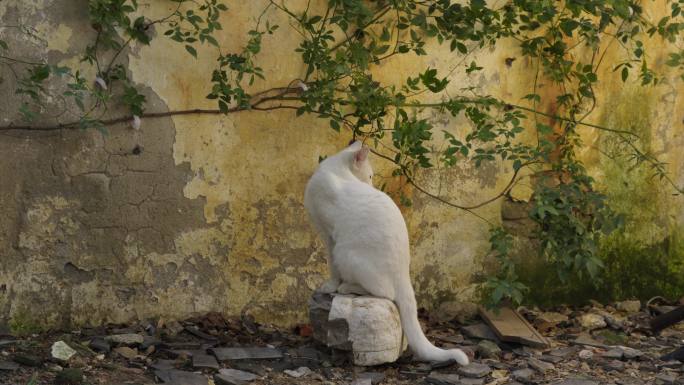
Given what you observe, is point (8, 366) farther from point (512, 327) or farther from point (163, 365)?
point (512, 327)

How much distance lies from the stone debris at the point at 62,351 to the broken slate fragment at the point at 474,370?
201 cm

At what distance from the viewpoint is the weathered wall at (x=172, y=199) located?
5191mm

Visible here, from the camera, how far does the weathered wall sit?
5191 mm

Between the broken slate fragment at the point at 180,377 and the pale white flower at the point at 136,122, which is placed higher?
the pale white flower at the point at 136,122

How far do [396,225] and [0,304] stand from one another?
2209 mm

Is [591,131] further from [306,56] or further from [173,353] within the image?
[173,353]

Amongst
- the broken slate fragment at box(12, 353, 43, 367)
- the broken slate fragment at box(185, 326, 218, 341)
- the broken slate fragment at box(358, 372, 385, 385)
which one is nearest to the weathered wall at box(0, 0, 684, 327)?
the broken slate fragment at box(185, 326, 218, 341)

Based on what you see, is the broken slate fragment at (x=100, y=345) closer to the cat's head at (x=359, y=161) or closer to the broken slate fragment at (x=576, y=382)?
the cat's head at (x=359, y=161)

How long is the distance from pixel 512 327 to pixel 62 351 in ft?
8.67

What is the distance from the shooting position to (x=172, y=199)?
550cm

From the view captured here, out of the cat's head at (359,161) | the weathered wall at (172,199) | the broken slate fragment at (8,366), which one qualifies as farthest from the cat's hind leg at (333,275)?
the broken slate fragment at (8,366)

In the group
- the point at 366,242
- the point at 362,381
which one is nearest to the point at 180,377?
the point at 362,381

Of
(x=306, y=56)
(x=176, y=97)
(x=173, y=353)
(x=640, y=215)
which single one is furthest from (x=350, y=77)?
(x=640, y=215)

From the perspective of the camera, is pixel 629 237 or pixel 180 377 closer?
pixel 180 377
